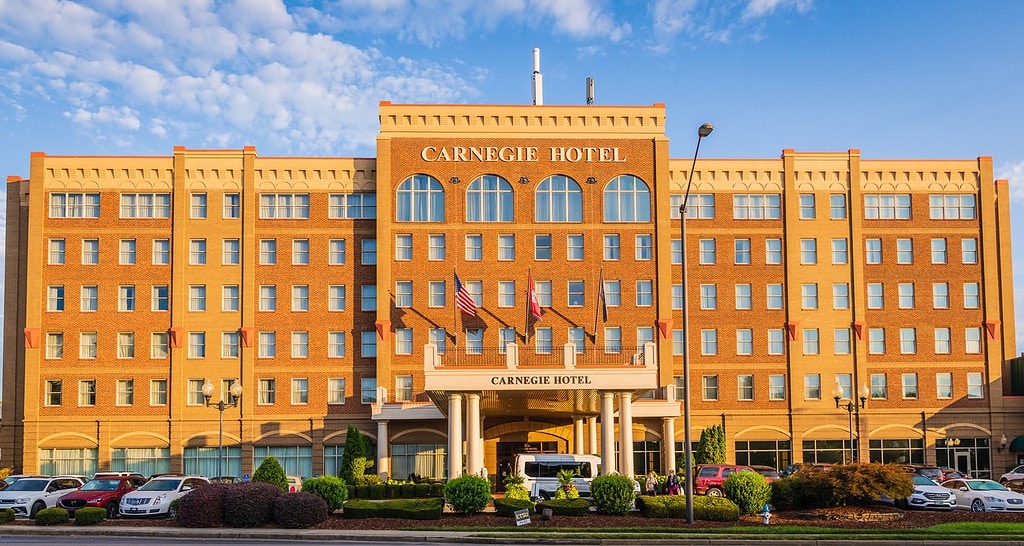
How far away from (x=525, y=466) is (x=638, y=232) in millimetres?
22942

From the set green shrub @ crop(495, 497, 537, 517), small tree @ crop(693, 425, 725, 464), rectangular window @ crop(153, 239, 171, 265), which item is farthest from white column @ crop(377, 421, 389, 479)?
green shrub @ crop(495, 497, 537, 517)

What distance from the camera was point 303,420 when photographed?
6462 cm

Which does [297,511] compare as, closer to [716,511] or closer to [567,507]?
[567,507]

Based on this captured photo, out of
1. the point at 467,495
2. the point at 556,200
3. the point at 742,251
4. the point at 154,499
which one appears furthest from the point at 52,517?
the point at 742,251

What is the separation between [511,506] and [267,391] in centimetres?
3169

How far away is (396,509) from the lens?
37.1 meters

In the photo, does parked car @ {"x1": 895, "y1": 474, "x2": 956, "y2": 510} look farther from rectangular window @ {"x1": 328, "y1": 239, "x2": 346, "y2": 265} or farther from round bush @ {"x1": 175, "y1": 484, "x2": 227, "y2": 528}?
rectangular window @ {"x1": 328, "y1": 239, "x2": 346, "y2": 265}

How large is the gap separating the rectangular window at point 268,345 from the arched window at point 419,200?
10.2 metres

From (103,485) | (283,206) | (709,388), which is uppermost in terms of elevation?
(283,206)

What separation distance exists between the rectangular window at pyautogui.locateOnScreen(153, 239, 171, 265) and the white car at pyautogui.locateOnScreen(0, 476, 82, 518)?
82.1ft

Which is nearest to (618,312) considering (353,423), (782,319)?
(782,319)

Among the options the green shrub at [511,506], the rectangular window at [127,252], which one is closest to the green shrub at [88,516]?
the green shrub at [511,506]

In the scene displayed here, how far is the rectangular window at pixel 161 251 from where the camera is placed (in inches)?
2586

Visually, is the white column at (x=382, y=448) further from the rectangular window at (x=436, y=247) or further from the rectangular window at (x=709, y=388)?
the rectangular window at (x=709, y=388)
